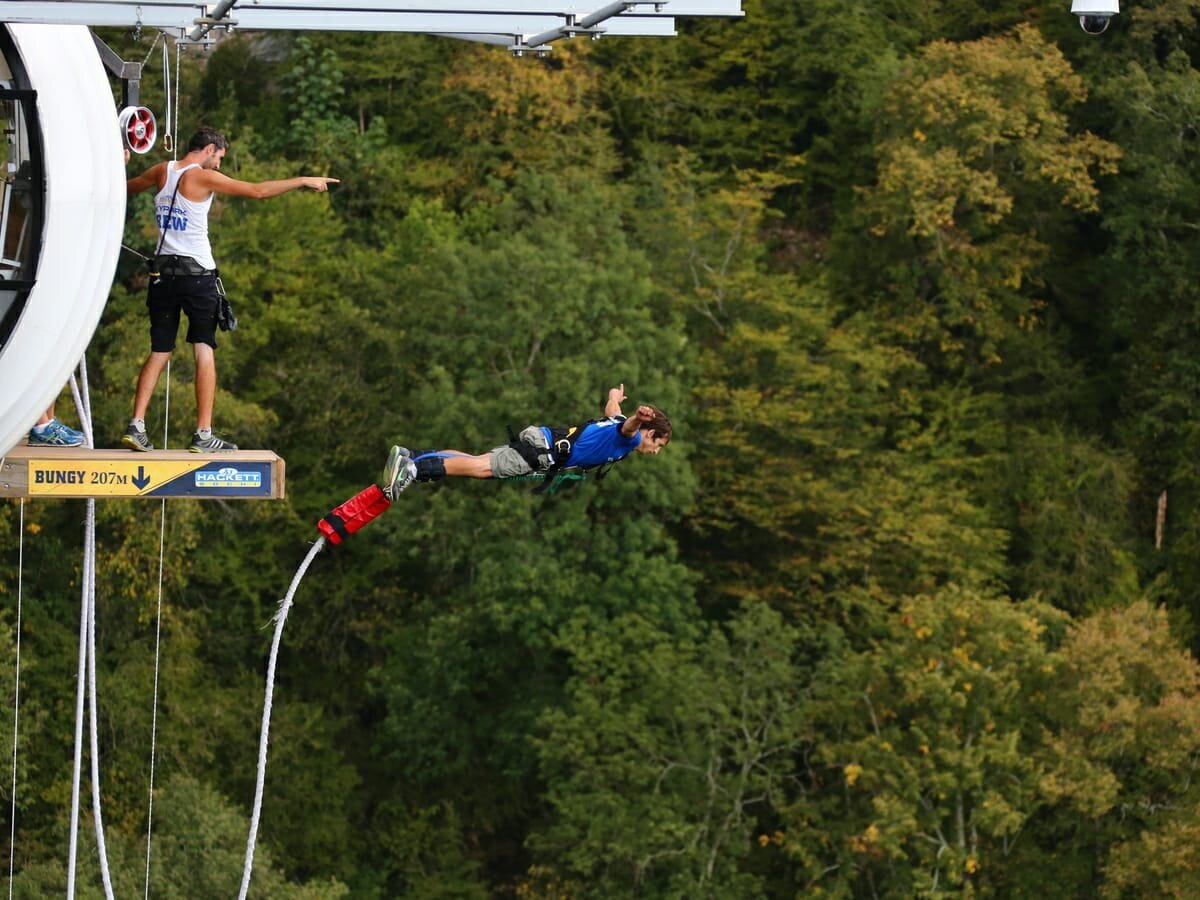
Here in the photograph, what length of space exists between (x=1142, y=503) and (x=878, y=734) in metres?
9.91

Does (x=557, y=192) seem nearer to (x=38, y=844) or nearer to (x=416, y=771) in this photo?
(x=416, y=771)

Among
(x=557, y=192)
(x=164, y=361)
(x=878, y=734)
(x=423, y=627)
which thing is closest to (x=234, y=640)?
(x=423, y=627)

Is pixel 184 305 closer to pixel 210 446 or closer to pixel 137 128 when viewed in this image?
pixel 210 446

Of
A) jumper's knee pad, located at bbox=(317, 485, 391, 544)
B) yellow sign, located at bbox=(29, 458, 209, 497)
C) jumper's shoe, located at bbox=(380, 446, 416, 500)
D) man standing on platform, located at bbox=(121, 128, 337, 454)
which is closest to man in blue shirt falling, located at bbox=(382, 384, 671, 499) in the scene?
jumper's shoe, located at bbox=(380, 446, 416, 500)

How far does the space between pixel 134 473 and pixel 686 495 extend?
23.4m

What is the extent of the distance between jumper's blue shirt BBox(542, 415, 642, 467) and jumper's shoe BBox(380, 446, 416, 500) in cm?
103

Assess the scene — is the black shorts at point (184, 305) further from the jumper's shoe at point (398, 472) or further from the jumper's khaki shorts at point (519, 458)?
the jumper's khaki shorts at point (519, 458)

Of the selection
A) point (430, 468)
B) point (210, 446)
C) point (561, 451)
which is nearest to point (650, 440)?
point (561, 451)

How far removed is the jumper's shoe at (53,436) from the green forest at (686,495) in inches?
721

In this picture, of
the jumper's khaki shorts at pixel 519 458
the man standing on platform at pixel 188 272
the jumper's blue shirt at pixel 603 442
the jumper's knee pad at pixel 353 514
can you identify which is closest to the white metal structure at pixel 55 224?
the man standing on platform at pixel 188 272

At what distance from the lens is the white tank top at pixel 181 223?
585 inches

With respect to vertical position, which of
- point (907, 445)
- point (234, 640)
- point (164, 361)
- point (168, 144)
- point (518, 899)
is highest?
point (168, 144)

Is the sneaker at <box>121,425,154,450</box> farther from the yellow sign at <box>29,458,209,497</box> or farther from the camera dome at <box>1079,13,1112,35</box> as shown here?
the camera dome at <box>1079,13,1112,35</box>

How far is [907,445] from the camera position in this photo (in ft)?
133
